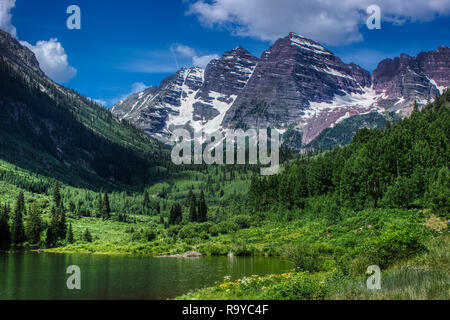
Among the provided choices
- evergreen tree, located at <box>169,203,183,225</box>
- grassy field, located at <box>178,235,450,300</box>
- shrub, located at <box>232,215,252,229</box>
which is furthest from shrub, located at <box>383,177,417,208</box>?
evergreen tree, located at <box>169,203,183,225</box>

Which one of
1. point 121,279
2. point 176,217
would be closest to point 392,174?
point 121,279

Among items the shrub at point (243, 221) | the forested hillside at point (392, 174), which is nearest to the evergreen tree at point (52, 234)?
the shrub at point (243, 221)

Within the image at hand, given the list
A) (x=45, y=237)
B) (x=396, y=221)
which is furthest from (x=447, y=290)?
(x=45, y=237)

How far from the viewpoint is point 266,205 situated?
132750 millimetres

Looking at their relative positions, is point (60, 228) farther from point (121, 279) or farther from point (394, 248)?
point (394, 248)

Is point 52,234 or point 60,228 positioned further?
point 60,228

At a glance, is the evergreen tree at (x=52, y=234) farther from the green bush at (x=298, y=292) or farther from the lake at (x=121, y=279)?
the green bush at (x=298, y=292)

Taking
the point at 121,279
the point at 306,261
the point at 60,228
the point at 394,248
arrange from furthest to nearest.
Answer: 1. the point at 60,228
2. the point at 121,279
3. the point at 306,261
4. the point at 394,248

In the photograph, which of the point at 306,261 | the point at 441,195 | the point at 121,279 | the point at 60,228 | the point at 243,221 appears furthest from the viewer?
the point at 60,228

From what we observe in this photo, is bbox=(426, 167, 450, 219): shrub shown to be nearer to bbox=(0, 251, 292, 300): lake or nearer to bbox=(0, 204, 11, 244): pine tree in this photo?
bbox=(0, 251, 292, 300): lake

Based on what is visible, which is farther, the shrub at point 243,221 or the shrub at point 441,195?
the shrub at point 243,221

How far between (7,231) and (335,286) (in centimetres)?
12117

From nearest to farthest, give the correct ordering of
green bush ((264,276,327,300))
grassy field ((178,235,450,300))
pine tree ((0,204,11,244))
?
1. grassy field ((178,235,450,300))
2. green bush ((264,276,327,300))
3. pine tree ((0,204,11,244))
